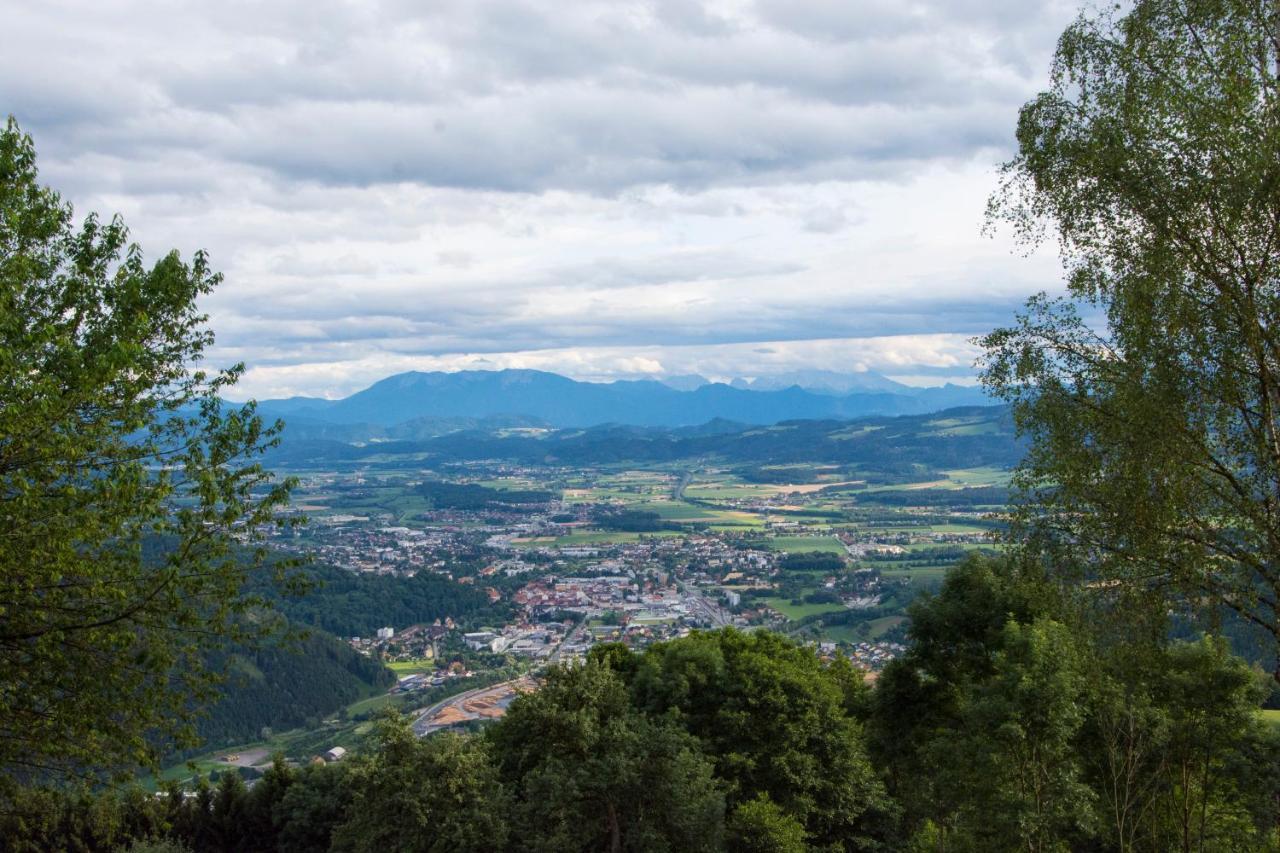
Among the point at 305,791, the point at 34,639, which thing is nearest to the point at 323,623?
the point at 305,791

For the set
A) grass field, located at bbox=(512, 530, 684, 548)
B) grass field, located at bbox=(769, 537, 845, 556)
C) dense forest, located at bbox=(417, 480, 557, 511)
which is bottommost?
grass field, located at bbox=(512, 530, 684, 548)

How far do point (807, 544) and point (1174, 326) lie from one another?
312 ft

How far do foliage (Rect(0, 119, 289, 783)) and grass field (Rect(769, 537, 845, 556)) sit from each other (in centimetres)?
8726

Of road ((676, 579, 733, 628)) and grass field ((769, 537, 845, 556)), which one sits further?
grass field ((769, 537, 845, 556))

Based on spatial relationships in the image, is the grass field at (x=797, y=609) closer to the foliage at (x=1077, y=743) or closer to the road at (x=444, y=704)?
the road at (x=444, y=704)

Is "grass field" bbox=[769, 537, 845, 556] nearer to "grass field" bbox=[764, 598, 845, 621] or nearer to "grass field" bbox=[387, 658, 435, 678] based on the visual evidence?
"grass field" bbox=[764, 598, 845, 621]

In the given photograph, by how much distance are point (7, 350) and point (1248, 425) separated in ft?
36.8

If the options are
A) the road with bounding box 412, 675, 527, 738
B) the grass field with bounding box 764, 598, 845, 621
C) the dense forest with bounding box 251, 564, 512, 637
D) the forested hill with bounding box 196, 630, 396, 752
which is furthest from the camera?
the dense forest with bounding box 251, 564, 512, 637

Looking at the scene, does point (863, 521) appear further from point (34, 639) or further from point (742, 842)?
point (34, 639)

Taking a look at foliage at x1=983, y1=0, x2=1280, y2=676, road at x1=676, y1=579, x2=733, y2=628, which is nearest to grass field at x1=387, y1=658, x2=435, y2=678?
road at x1=676, y1=579, x2=733, y2=628

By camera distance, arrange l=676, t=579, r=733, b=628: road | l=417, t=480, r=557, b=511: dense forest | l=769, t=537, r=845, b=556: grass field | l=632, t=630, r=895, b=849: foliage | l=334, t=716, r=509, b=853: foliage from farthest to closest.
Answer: l=417, t=480, r=557, b=511: dense forest, l=769, t=537, r=845, b=556: grass field, l=676, t=579, r=733, b=628: road, l=632, t=630, r=895, b=849: foliage, l=334, t=716, r=509, b=853: foliage

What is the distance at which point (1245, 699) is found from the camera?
1591 cm

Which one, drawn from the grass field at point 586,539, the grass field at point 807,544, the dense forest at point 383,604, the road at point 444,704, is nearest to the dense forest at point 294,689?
the road at point 444,704

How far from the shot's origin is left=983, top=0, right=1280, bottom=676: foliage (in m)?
8.29
